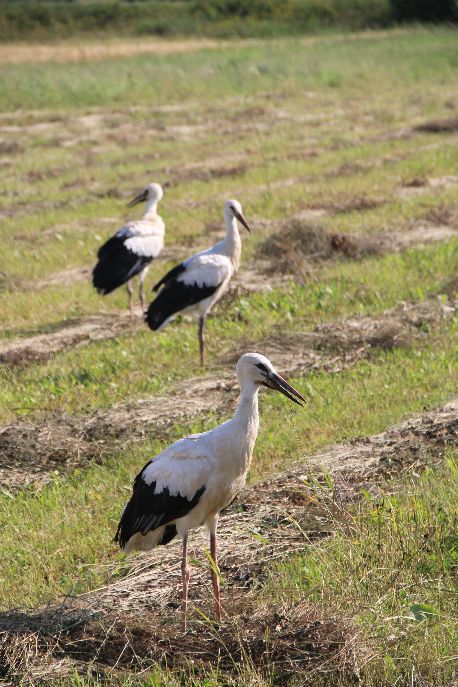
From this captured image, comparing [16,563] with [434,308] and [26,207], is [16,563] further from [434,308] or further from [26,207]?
[26,207]

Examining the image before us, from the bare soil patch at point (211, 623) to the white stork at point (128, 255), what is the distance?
5.06 metres

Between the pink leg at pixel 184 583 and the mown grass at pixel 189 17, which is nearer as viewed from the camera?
the pink leg at pixel 184 583

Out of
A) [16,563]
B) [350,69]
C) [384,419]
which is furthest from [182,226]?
[350,69]

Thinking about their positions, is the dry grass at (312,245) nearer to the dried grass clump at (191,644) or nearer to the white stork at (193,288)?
the white stork at (193,288)

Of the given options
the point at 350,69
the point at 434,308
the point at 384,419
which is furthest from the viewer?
the point at 350,69

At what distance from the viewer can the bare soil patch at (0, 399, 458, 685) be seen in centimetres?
505

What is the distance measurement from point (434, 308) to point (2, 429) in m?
4.55

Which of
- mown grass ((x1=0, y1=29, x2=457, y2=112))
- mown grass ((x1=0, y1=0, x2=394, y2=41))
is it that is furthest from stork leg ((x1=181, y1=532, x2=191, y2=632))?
mown grass ((x1=0, y1=0, x2=394, y2=41))

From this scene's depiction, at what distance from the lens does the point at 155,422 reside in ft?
27.7

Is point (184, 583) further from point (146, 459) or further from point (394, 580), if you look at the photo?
point (146, 459)

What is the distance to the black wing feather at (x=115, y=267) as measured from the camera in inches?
452

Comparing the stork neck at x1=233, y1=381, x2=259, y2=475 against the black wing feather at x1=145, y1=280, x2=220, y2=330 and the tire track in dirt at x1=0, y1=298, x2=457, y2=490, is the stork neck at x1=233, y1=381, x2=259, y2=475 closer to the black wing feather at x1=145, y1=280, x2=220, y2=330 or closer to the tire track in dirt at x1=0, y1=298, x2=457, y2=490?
the tire track in dirt at x1=0, y1=298, x2=457, y2=490

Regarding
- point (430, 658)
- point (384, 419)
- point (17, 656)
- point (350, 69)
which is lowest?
point (350, 69)

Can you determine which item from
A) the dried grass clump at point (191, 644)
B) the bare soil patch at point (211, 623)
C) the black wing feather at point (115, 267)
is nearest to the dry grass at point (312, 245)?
the black wing feather at point (115, 267)
